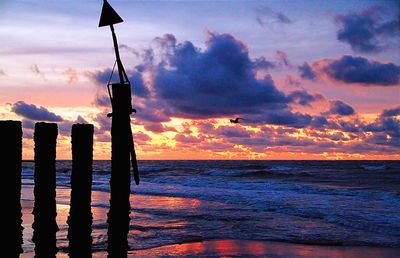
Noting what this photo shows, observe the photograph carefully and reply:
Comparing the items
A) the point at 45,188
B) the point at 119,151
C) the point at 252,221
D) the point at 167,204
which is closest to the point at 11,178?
the point at 45,188

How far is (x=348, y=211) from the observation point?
2030 centimetres

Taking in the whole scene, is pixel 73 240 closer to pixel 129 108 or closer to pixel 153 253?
pixel 129 108

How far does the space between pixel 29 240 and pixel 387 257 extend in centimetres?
906

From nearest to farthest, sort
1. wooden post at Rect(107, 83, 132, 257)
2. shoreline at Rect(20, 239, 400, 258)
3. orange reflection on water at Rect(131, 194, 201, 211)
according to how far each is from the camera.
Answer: wooden post at Rect(107, 83, 132, 257), shoreline at Rect(20, 239, 400, 258), orange reflection on water at Rect(131, 194, 201, 211)

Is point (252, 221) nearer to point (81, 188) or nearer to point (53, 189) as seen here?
point (81, 188)

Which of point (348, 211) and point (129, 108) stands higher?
point (129, 108)

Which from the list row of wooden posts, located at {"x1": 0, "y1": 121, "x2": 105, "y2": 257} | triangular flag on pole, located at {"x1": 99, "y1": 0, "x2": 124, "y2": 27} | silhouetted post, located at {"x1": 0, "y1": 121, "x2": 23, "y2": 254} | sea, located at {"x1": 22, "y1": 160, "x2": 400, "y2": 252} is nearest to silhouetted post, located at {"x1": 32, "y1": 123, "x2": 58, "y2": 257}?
row of wooden posts, located at {"x1": 0, "y1": 121, "x2": 105, "y2": 257}

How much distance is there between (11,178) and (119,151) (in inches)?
66.2

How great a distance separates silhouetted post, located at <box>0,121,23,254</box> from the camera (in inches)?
276

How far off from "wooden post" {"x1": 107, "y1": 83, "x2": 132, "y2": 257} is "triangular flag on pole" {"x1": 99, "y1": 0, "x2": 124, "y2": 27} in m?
0.97

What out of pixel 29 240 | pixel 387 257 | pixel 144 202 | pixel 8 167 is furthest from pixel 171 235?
pixel 144 202

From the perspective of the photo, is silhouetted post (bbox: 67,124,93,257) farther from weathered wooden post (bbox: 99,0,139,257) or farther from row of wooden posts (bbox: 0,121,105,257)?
weathered wooden post (bbox: 99,0,139,257)

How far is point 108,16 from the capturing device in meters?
7.64

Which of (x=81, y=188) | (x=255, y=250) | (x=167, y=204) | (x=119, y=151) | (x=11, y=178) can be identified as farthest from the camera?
(x=167, y=204)
